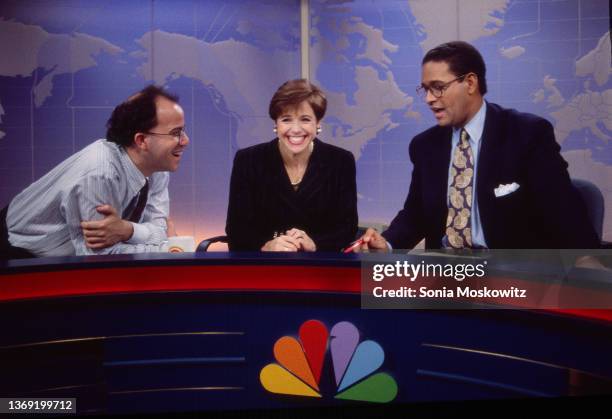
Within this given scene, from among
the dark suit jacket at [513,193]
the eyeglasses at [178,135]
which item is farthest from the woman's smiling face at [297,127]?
the dark suit jacket at [513,193]

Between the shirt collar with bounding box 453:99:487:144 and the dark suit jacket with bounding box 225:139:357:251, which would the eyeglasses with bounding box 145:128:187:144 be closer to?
the dark suit jacket with bounding box 225:139:357:251

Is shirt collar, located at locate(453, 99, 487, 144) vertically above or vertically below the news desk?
above

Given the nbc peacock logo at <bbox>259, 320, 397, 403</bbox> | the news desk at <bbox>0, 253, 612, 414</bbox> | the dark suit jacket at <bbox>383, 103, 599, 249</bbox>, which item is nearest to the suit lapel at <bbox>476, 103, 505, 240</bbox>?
the dark suit jacket at <bbox>383, 103, 599, 249</bbox>

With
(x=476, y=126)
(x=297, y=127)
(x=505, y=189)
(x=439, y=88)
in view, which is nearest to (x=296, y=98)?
(x=297, y=127)

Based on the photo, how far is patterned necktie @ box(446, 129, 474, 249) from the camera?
2.35 meters

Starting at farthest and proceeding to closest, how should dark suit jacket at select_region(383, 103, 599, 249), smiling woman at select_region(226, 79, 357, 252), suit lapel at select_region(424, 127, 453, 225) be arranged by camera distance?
smiling woman at select_region(226, 79, 357, 252)
suit lapel at select_region(424, 127, 453, 225)
dark suit jacket at select_region(383, 103, 599, 249)

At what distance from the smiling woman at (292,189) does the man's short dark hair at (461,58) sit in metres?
0.65

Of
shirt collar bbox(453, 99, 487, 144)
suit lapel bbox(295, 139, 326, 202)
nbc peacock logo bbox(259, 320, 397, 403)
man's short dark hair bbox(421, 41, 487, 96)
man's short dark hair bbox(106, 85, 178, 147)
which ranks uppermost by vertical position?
man's short dark hair bbox(421, 41, 487, 96)

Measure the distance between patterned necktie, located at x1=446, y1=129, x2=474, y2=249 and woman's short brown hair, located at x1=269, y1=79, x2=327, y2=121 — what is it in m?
0.79

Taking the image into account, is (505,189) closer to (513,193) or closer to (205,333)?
(513,193)

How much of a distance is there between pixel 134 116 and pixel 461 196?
1.55 meters

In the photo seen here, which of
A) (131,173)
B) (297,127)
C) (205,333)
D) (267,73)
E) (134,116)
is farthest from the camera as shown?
(267,73)

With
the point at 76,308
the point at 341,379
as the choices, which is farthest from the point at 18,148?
the point at 341,379

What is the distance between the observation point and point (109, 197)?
93.3 inches
